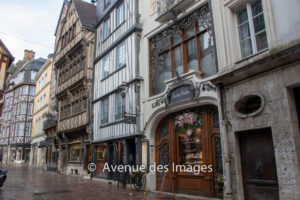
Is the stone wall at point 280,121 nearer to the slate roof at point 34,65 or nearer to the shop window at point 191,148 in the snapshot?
the shop window at point 191,148

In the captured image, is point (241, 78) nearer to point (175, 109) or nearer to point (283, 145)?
point (283, 145)

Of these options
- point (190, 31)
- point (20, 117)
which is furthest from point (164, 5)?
point (20, 117)

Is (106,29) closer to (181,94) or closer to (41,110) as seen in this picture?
(181,94)

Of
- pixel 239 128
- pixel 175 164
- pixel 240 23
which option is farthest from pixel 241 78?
pixel 175 164

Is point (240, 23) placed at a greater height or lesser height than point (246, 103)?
greater

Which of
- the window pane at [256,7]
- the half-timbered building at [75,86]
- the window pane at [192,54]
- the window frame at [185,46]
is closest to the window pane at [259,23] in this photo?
the window pane at [256,7]

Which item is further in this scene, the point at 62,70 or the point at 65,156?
the point at 62,70

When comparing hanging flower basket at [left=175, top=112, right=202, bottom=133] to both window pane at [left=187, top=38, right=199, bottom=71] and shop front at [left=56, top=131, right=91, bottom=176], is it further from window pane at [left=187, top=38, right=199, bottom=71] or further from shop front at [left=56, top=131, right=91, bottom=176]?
shop front at [left=56, top=131, right=91, bottom=176]

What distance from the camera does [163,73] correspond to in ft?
34.5

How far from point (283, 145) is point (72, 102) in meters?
16.7

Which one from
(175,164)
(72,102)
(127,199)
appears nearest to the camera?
(127,199)

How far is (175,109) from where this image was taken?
30.6 ft

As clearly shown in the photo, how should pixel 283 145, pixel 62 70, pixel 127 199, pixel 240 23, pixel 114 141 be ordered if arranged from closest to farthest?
pixel 283 145 → pixel 240 23 → pixel 127 199 → pixel 114 141 → pixel 62 70

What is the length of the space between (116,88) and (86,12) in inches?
414
